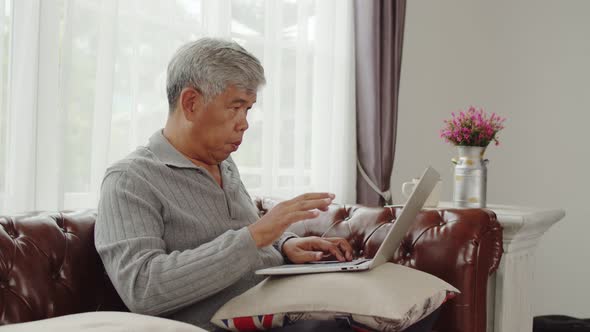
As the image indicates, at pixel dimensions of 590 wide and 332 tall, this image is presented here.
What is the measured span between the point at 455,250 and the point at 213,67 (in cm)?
84

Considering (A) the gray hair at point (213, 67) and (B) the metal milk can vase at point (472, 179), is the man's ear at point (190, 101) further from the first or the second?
(B) the metal milk can vase at point (472, 179)

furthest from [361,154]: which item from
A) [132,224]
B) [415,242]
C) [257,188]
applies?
[132,224]

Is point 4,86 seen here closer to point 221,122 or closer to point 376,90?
point 221,122

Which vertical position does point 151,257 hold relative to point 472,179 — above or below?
below

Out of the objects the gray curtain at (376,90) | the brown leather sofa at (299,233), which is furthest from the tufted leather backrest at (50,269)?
the gray curtain at (376,90)

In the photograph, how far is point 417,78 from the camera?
3766 mm

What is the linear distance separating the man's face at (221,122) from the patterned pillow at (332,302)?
0.40 m

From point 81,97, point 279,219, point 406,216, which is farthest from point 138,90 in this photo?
point 406,216

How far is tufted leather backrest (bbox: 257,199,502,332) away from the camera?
178 centimetres

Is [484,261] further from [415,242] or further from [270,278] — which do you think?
[270,278]

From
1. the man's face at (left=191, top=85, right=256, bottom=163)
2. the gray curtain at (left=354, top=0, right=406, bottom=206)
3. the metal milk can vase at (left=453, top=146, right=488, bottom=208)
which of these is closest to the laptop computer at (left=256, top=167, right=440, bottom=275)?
the man's face at (left=191, top=85, right=256, bottom=163)

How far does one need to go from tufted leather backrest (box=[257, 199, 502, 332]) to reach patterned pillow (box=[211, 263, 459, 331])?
0.30 metres

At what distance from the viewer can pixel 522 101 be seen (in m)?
4.02

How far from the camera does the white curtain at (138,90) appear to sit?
6.17 ft
